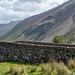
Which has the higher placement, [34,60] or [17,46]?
[17,46]

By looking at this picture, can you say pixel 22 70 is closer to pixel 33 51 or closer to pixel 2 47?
pixel 33 51

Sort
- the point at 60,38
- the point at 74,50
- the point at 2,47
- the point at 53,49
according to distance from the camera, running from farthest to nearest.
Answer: the point at 60,38, the point at 2,47, the point at 53,49, the point at 74,50

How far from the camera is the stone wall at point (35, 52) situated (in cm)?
1271

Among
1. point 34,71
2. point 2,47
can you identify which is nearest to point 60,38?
point 2,47

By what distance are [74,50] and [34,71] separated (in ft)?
15.1

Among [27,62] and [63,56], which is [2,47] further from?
[63,56]

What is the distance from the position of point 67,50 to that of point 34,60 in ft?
10.9

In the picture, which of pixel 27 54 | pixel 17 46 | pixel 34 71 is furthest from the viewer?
pixel 17 46

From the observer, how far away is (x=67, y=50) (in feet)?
41.6

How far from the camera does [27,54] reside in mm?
14234

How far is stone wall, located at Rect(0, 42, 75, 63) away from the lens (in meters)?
12.7

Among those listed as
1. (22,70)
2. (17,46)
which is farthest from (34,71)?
(17,46)

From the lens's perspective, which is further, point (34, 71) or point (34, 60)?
point (34, 60)

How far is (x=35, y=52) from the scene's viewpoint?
1390 cm
